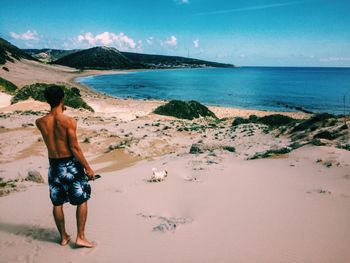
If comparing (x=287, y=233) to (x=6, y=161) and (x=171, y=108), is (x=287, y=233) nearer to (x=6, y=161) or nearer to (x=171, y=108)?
(x=6, y=161)

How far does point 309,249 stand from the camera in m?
3.64

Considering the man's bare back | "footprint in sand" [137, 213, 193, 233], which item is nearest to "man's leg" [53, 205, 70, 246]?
the man's bare back

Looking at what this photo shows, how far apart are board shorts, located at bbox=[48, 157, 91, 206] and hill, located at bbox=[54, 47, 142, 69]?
148 meters

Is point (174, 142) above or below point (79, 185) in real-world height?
below

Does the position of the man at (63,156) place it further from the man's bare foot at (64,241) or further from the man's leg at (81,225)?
the man's bare foot at (64,241)

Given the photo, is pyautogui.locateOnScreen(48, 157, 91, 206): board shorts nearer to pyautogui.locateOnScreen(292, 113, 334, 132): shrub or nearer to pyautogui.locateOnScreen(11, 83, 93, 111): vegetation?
pyautogui.locateOnScreen(292, 113, 334, 132): shrub

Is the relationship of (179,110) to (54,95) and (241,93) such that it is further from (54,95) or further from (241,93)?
(241,93)

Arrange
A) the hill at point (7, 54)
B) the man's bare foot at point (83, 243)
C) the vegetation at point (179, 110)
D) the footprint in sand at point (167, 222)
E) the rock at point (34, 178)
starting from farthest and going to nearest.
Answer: the hill at point (7, 54) < the vegetation at point (179, 110) < the rock at point (34, 178) < the footprint in sand at point (167, 222) < the man's bare foot at point (83, 243)

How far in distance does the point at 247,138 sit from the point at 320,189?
305 inches

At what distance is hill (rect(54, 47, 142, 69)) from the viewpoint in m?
151

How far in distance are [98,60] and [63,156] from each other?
548ft

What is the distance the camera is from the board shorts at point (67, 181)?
151 inches

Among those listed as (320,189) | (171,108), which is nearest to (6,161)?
(320,189)

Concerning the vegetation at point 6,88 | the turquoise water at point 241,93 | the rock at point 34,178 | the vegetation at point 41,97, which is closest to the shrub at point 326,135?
the rock at point 34,178
